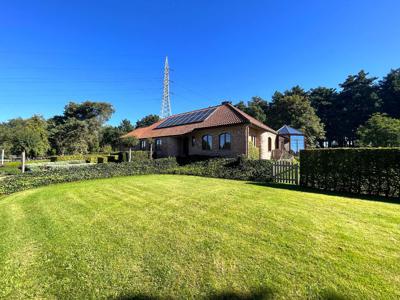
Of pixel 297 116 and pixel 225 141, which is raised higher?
pixel 297 116

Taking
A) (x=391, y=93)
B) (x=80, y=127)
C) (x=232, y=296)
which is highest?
(x=391, y=93)

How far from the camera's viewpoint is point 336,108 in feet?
164

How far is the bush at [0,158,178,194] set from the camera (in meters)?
9.78

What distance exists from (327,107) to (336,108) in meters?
1.90

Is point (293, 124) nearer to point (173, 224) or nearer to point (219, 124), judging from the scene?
point (219, 124)

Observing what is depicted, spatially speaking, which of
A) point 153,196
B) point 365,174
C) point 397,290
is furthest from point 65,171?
point 365,174

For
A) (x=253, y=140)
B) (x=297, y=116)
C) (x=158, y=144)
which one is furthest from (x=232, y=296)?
(x=297, y=116)

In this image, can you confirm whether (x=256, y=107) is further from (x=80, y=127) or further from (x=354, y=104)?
(x=80, y=127)

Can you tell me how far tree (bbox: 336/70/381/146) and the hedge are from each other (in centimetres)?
4700

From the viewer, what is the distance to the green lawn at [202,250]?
2.78 meters

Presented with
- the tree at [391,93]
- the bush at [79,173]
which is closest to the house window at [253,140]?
the bush at [79,173]

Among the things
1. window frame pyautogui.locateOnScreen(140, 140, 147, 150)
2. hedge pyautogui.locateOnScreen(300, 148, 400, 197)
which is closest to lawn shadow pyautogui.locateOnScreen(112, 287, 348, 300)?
hedge pyautogui.locateOnScreen(300, 148, 400, 197)

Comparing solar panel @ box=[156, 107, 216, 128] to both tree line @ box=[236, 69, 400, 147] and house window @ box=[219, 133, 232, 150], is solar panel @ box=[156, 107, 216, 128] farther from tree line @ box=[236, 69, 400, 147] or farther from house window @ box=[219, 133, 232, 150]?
tree line @ box=[236, 69, 400, 147]

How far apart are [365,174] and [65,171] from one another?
613 inches
